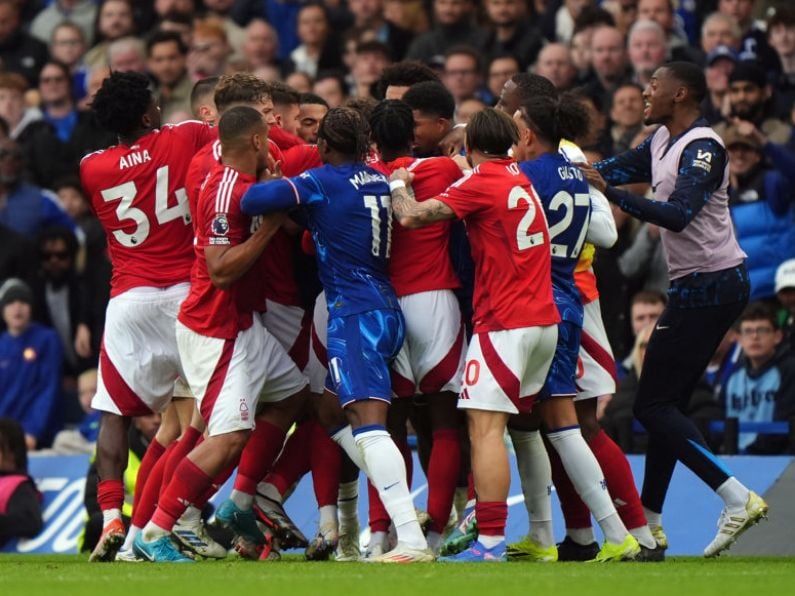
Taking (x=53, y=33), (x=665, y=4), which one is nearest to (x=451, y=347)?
(x=665, y=4)

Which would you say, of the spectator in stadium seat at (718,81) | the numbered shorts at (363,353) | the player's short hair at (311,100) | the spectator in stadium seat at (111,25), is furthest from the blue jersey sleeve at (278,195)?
the spectator in stadium seat at (111,25)

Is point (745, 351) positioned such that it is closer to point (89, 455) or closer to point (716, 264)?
point (716, 264)

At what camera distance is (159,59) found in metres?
18.4

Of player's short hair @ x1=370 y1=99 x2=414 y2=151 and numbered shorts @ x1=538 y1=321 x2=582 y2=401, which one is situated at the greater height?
player's short hair @ x1=370 y1=99 x2=414 y2=151

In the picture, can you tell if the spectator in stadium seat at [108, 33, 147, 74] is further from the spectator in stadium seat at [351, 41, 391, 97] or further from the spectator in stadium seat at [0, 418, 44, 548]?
the spectator in stadium seat at [0, 418, 44, 548]

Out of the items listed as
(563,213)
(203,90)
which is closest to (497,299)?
(563,213)

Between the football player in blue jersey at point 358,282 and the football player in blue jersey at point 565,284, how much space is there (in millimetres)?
937

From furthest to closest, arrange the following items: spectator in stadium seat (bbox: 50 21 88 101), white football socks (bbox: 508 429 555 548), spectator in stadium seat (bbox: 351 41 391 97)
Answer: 1. spectator in stadium seat (bbox: 50 21 88 101)
2. spectator in stadium seat (bbox: 351 41 391 97)
3. white football socks (bbox: 508 429 555 548)

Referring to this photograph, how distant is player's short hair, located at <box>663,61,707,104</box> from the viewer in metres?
11.1

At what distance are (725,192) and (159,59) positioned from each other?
881 centimetres

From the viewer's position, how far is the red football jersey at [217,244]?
402 inches

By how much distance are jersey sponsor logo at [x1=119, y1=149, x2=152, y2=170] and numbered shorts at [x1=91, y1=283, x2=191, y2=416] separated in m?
0.76

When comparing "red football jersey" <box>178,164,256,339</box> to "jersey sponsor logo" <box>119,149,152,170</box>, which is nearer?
"red football jersey" <box>178,164,256,339</box>

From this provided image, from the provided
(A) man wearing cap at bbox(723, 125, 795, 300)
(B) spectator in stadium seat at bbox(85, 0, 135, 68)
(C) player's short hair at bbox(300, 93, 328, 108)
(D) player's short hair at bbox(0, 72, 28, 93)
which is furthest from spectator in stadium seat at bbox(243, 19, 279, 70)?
(C) player's short hair at bbox(300, 93, 328, 108)
